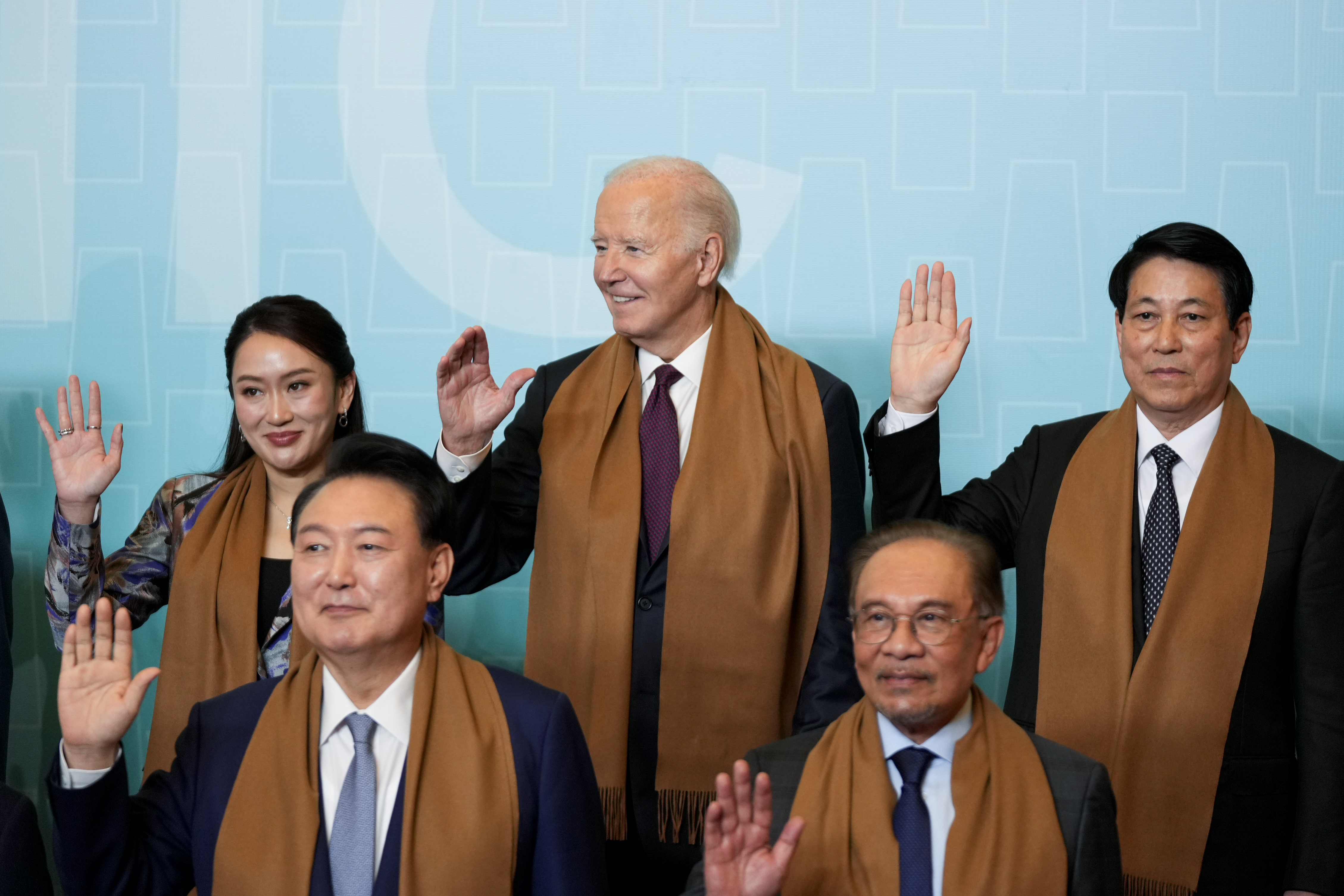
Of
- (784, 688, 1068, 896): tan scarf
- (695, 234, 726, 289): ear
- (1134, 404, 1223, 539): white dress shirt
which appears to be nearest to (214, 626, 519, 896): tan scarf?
(784, 688, 1068, 896): tan scarf

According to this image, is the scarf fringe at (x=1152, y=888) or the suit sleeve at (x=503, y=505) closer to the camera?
the scarf fringe at (x=1152, y=888)

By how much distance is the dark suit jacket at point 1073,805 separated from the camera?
204 cm

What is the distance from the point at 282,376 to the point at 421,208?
1.23 m

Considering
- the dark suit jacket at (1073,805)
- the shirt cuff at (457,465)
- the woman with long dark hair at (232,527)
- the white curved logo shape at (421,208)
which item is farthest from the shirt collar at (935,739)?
the white curved logo shape at (421,208)

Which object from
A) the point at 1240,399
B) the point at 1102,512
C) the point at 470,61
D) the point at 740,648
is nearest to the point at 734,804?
the point at 740,648

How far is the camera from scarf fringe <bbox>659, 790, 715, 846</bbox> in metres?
2.71

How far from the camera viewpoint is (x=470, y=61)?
3.93 meters

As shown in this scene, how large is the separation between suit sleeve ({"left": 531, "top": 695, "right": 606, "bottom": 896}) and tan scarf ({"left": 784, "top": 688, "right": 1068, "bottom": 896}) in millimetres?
286

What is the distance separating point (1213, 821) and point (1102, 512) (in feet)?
1.86

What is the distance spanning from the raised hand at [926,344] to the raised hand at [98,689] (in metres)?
1.37

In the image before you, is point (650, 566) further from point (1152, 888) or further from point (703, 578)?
point (1152, 888)

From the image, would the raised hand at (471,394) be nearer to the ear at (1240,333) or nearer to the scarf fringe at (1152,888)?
the ear at (1240,333)

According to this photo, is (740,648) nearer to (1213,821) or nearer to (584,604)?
(584,604)

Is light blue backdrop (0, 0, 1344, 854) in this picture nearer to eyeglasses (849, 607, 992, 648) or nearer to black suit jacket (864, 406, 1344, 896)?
black suit jacket (864, 406, 1344, 896)
